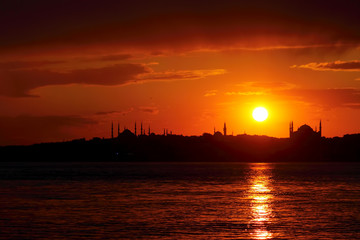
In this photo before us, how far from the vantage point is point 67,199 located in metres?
94.9

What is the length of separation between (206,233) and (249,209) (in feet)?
83.4

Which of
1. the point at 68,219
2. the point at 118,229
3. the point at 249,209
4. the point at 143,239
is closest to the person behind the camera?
the point at 143,239

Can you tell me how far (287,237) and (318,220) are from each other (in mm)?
15191

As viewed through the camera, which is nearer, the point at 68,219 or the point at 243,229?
the point at 243,229

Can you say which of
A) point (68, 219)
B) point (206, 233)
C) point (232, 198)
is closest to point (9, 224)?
point (68, 219)

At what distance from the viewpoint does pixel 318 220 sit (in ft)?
224

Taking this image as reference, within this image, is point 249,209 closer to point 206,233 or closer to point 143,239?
point 206,233

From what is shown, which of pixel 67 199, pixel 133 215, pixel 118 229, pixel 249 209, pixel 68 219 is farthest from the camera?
pixel 67 199

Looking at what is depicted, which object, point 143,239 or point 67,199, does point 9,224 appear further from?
point 67,199

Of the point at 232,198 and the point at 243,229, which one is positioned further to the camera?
the point at 232,198

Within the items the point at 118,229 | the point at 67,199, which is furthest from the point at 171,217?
the point at 67,199

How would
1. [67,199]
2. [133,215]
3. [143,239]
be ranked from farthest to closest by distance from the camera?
[67,199]
[133,215]
[143,239]

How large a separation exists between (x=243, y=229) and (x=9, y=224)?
1006 inches

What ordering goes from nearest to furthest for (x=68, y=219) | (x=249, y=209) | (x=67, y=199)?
(x=68, y=219), (x=249, y=209), (x=67, y=199)
